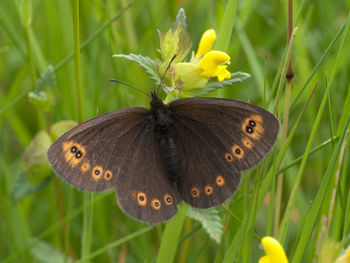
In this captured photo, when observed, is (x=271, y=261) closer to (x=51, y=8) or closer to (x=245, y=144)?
(x=245, y=144)

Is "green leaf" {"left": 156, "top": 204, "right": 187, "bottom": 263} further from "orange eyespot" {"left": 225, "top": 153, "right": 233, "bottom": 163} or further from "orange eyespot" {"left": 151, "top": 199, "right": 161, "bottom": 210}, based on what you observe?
"orange eyespot" {"left": 225, "top": 153, "right": 233, "bottom": 163}

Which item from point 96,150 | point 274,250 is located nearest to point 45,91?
point 96,150

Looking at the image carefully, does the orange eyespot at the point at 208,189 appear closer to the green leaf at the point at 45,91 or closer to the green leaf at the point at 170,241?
the green leaf at the point at 170,241

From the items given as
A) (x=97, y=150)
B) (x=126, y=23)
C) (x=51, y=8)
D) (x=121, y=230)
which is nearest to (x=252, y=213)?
(x=97, y=150)

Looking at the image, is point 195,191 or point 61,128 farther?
point 61,128

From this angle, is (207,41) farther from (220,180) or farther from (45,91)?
(45,91)

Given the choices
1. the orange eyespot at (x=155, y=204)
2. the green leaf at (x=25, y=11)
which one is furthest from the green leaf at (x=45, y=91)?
the orange eyespot at (x=155, y=204)
